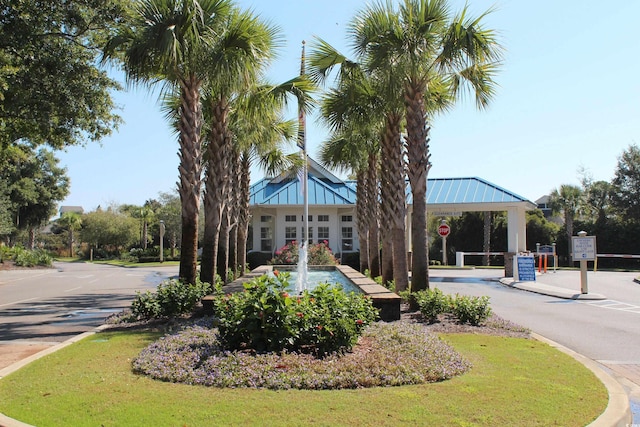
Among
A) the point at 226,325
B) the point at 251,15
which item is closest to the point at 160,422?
the point at 226,325

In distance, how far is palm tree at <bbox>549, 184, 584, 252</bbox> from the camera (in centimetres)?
4572

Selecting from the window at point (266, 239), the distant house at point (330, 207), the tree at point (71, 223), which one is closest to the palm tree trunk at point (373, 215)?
the distant house at point (330, 207)

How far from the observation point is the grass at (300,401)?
15.6 feet

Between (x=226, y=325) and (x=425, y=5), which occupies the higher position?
(x=425, y=5)

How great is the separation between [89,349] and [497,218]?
4186 cm

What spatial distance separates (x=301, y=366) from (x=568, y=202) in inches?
1785

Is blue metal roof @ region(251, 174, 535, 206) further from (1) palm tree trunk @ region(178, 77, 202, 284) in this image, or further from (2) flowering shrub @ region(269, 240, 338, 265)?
(1) palm tree trunk @ region(178, 77, 202, 284)

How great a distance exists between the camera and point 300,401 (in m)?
5.23

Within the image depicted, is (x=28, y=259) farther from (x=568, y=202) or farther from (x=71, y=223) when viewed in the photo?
(x=568, y=202)

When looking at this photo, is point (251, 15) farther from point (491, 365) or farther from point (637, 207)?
point (637, 207)

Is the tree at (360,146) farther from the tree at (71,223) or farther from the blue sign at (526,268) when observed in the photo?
the tree at (71,223)

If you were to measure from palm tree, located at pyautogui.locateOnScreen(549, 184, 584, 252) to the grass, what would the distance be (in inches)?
1687

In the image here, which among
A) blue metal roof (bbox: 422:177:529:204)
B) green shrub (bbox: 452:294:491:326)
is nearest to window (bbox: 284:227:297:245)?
blue metal roof (bbox: 422:177:529:204)

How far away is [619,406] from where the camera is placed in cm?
534
